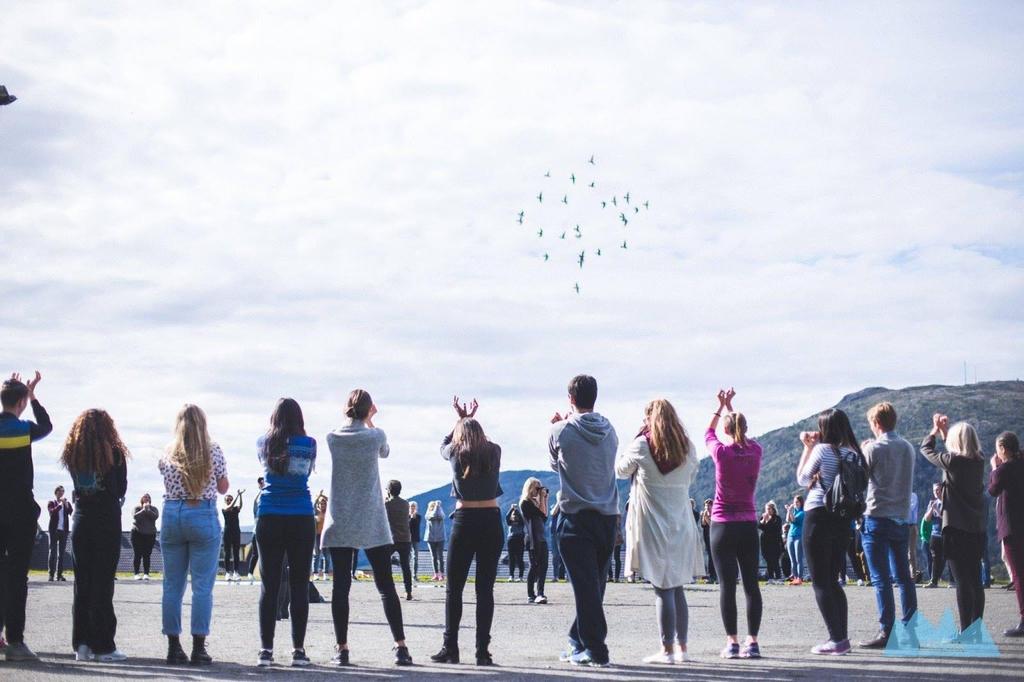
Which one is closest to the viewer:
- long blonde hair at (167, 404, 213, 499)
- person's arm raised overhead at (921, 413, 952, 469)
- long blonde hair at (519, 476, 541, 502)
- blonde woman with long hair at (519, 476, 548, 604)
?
long blonde hair at (167, 404, 213, 499)

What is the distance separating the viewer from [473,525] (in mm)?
10109

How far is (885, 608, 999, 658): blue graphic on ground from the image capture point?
11.0 meters

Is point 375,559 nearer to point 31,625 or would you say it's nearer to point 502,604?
point 31,625

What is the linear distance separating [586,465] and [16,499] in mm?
4492

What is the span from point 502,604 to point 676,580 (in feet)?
31.8

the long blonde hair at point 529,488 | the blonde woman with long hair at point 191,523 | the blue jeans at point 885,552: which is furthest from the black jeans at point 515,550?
the blonde woman with long hair at point 191,523

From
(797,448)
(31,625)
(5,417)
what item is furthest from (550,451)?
(797,448)

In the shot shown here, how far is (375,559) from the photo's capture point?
10211 mm

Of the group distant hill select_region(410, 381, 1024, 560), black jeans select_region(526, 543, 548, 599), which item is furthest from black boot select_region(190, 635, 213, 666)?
distant hill select_region(410, 381, 1024, 560)

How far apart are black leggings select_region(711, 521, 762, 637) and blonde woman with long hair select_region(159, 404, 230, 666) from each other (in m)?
3.99

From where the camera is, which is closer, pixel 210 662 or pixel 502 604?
pixel 210 662

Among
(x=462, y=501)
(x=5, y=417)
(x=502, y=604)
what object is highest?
(x=5, y=417)

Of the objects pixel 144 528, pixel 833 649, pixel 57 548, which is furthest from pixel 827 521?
pixel 57 548

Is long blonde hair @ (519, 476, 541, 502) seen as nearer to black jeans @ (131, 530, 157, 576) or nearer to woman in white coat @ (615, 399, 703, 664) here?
woman in white coat @ (615, 399, 703, 664)
